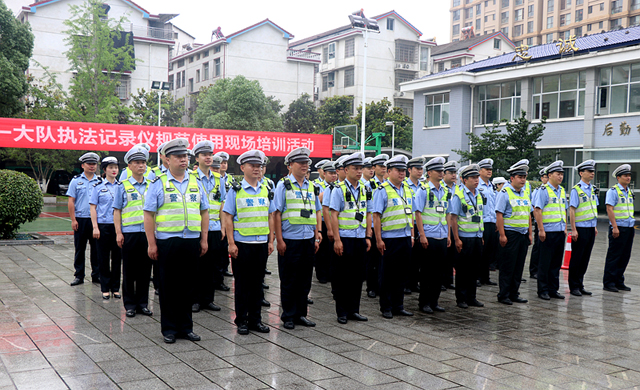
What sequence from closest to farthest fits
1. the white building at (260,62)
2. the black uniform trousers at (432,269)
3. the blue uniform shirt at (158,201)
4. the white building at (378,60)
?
the blue uniform shirt at (158,201), the black uniform trousers at (432,269), the white building at (260,62), the white building at (378,60)

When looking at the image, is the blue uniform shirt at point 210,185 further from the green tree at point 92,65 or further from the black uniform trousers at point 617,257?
the green tree at point 92,65

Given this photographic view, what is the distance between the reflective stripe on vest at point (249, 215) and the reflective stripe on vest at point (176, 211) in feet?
1.41

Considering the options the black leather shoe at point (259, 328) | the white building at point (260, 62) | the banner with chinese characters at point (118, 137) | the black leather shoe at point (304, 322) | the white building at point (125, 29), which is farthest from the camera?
the white building at point (260, 62)

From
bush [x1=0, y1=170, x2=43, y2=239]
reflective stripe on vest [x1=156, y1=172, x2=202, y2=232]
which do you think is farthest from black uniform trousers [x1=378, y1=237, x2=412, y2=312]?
bush [x1=0, y1=170, x2=43, y2=239]

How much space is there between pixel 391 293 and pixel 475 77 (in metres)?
24.2

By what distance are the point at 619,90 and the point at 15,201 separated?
22.9 metres

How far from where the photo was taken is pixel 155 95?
141 feet

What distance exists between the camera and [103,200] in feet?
24.4

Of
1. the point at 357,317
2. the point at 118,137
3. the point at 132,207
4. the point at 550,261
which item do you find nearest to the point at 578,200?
the point at 550,261

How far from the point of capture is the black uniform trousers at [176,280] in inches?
206

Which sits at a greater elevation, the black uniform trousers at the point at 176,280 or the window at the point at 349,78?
the window at the point at 349,78

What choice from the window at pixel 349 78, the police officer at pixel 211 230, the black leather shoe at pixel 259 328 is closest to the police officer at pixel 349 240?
the black leather shoe at pixel 259 328

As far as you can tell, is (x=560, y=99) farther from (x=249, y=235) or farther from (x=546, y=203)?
(x=249, y=235)

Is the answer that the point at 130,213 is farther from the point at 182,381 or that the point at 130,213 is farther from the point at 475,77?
the point at 475,77
